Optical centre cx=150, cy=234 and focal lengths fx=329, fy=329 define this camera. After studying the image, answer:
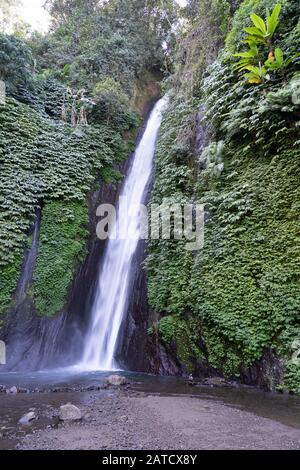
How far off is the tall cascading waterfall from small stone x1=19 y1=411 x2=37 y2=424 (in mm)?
4531

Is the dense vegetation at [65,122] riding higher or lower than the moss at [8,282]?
higher

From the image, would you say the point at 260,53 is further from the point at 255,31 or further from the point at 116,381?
the point at 116,381

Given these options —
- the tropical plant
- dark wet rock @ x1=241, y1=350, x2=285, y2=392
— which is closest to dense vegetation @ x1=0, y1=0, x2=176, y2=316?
dark wet rock @ x1=241, y1=350, x2=285, y2=392

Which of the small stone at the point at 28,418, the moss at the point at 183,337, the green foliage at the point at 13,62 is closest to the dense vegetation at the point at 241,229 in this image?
the moss at the point at 183,337

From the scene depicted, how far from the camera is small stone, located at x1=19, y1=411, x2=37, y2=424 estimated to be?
14.0ft

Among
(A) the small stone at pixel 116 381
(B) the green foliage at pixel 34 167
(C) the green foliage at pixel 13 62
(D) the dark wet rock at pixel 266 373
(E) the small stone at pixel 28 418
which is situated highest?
(C) the green foliage at pixel 13 62

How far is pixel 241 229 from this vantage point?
7125mm

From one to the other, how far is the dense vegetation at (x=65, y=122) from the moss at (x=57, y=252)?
0.10 feet

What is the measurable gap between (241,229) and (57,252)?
5708 mm

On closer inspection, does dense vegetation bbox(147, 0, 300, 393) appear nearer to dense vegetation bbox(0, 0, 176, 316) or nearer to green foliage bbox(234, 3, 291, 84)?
green foliage bbox(234, 3, 291, 84)

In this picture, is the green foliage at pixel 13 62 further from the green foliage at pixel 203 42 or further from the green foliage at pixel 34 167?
the green foliage at pixel 203 42

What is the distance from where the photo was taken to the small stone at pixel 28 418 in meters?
4.26

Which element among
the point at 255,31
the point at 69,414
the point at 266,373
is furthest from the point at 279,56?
the point at 69,414
